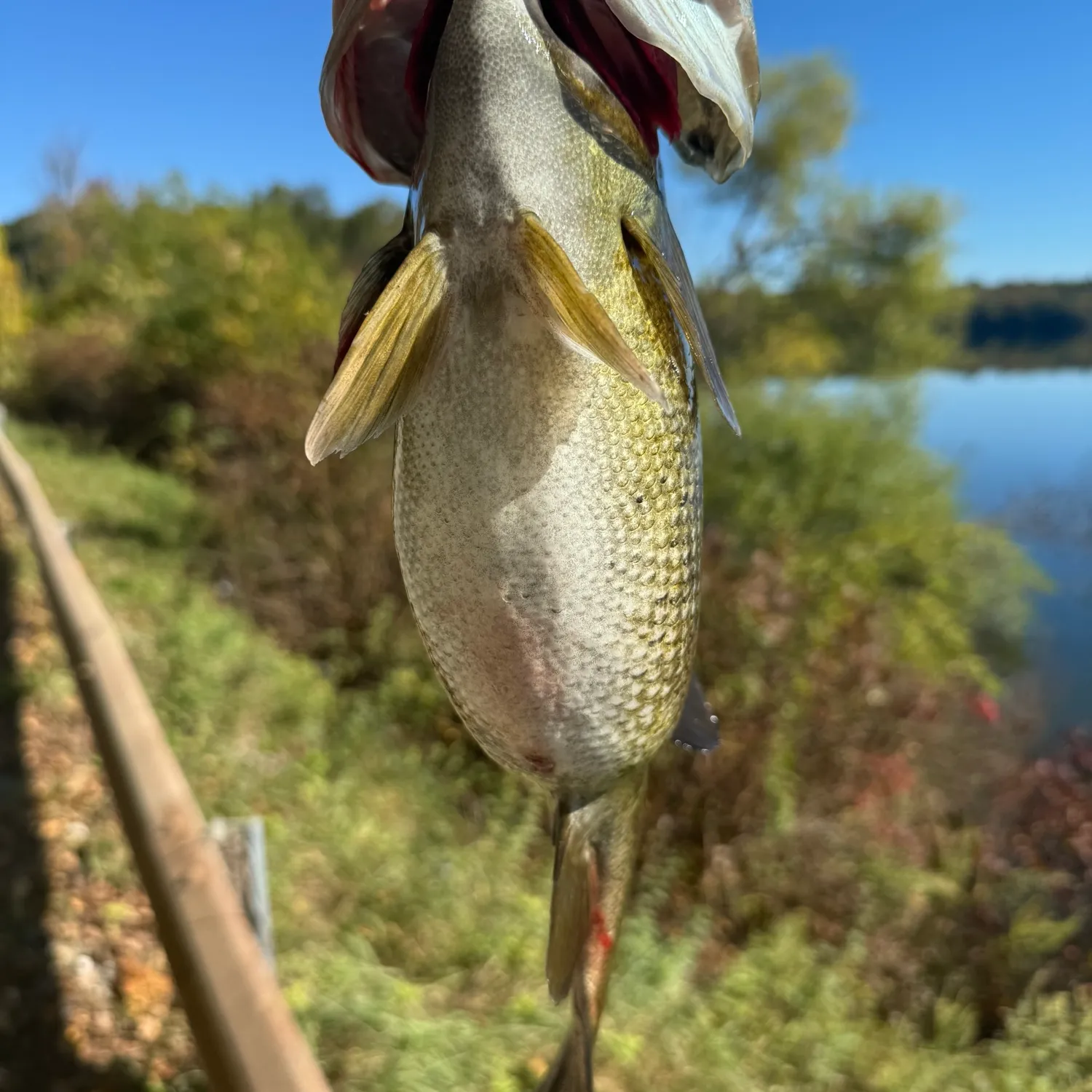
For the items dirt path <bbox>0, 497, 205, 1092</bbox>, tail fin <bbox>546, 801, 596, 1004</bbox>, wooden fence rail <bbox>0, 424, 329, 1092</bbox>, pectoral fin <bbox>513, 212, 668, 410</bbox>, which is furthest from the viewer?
dirt path <bbox>0, 497, 205, 1092</bbox>

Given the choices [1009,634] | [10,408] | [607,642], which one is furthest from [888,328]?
[10,408]

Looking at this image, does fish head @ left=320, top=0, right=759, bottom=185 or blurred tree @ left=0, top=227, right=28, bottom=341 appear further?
blurred tree @ left=0, top=227, right=28, bottom=341

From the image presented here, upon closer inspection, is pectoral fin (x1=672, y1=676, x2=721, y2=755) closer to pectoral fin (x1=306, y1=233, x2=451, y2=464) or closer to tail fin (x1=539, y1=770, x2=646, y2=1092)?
tail fin (x1=539, y1=770, x2=646, y2=1092)

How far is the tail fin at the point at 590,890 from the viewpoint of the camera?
852 mm

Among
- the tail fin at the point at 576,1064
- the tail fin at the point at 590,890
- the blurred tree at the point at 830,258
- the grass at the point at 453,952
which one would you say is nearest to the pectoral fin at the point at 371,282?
the tail fin at the point at 590,890

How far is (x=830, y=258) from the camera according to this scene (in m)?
13.0

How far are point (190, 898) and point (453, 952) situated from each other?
1.91 m

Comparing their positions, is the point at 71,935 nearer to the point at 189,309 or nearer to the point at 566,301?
the point at 566,301

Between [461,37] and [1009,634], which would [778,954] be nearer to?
[461,37]

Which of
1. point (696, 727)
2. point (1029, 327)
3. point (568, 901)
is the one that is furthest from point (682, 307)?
point (1029, 327)

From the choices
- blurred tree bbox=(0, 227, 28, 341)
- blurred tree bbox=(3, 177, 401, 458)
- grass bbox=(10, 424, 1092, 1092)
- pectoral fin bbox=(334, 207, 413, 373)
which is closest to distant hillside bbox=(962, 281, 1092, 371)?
blurred tree bbox=(3, 177, 401, 458)

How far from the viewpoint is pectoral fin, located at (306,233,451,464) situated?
56 centimetres

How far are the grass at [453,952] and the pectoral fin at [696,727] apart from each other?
8.75 feet

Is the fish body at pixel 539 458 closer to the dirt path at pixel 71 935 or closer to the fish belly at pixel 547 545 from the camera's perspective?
the fish belly at pixel 547 545
